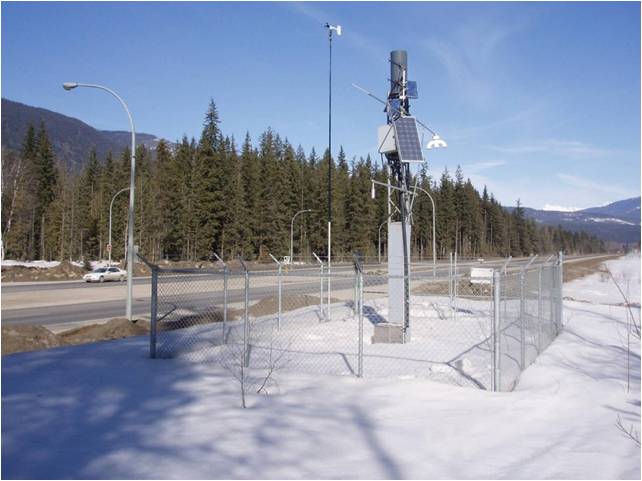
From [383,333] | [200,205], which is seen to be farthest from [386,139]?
[200,205]

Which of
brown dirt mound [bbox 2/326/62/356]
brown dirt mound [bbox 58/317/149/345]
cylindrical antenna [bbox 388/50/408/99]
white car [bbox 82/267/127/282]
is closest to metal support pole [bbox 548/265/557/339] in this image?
cylindrical antenna [bbox 388/50/408/99]

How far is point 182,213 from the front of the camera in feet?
212

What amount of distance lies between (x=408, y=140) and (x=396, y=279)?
3531mm

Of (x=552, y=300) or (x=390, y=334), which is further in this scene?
(x=552, y=300)

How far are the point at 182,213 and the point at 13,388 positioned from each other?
5884 cm

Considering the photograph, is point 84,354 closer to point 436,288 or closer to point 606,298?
point 436,288

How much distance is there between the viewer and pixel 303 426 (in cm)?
600

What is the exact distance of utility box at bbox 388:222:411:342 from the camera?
43.3 ft

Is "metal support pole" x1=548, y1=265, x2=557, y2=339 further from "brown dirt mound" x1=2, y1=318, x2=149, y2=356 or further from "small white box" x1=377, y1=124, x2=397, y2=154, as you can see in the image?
"brown dirt mound" x1=2, y1=318, x2=149, y2=356

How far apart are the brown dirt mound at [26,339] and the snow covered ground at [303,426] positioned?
2.40m

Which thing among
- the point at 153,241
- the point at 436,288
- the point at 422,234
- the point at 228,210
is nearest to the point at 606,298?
the point at 436,288

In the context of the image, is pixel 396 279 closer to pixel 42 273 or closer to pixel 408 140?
pixel 408 140

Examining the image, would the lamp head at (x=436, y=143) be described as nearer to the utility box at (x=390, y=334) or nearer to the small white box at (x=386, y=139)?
the small white box at (x=386, y=139)

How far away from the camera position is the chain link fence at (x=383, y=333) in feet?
30.2
